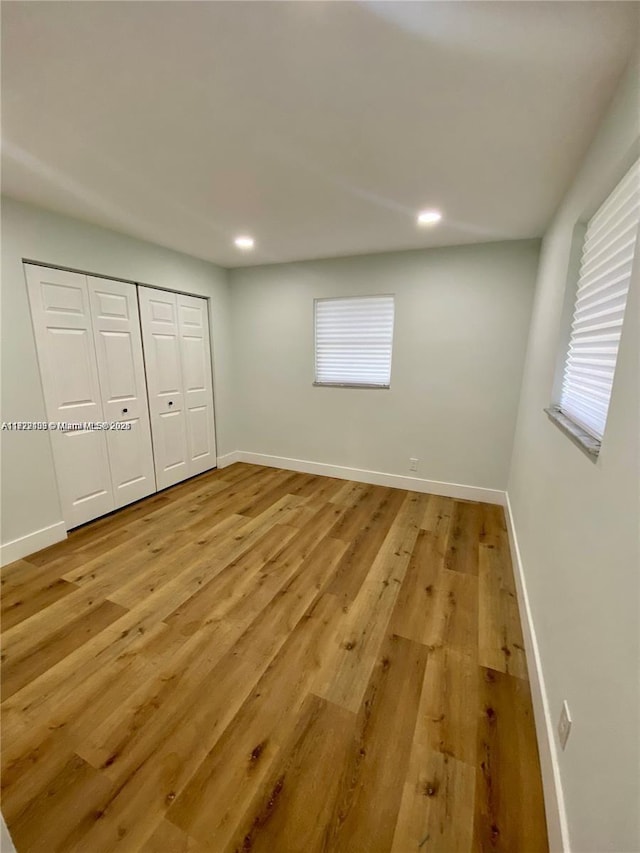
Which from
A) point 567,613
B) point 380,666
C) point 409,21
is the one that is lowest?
point 380,666

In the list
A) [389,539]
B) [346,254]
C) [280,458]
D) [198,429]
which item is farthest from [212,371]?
[389,539]

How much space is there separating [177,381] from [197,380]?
28 centimetres

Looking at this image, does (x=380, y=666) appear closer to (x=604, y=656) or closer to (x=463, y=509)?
(x=604, y=656)

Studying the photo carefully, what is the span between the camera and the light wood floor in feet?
3.46

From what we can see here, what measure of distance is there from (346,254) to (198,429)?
8.35 ft

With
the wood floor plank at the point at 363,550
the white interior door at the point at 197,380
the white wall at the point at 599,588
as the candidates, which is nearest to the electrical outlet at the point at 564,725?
the white wall at the point at 599,588

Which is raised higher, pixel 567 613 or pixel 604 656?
pixel 604 656

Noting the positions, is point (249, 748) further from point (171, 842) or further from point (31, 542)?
point (31, 542)

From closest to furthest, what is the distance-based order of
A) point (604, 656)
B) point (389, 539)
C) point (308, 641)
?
point (604, 656) → point (308, 641) → point (389, 539)

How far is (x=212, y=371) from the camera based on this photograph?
13.1ft

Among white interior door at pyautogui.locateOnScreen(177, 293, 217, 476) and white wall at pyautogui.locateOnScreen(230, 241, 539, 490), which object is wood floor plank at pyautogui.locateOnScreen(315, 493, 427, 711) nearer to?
white wall at pyautogui.locateOnScreen(230, 241, 539, 490)

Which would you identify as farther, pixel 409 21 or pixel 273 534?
pixel 273 534

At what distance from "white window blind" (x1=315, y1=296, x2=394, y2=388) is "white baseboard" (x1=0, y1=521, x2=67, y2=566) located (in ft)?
9.01

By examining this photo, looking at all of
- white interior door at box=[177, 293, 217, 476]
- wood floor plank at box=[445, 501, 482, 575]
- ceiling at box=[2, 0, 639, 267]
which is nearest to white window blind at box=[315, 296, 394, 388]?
ceiling at box=[2, 0, 639, 267]
